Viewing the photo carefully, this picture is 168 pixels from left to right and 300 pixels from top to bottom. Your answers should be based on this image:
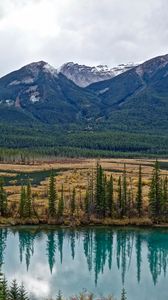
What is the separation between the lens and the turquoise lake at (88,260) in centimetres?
7444

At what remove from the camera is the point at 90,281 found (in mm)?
77562

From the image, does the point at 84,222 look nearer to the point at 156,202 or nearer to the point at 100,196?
the point at 100,196

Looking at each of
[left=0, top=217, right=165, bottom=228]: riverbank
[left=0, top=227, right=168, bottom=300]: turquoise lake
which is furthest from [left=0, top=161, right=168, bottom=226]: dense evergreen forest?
[left=0, top=227, right=168, bottom=300]: turquoise lake

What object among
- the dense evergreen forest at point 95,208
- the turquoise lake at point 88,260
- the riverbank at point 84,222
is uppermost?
the dense evergreen forest at point 95,208

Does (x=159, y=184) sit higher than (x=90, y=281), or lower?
higher

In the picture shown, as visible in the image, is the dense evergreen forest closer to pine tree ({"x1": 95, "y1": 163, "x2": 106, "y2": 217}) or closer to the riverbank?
pine tree ({"x1": 95, "y1": 163, "x2": 106, "y2": 217})

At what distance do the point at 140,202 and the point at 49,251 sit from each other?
2606 cm

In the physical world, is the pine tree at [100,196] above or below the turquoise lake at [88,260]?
above

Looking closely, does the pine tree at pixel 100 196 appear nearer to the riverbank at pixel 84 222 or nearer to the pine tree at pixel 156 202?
the riverbank at pixel 84 222

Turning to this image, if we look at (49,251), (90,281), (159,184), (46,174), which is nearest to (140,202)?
(159,184)

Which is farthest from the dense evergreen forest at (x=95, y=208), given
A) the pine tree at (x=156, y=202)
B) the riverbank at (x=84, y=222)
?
the riverbank at (x=84, y=222)

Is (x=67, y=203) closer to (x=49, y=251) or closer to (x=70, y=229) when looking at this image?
(x=70, y=229)

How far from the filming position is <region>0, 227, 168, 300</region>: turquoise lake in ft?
244

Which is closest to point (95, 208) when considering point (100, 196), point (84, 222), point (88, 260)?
point (100, 196)
